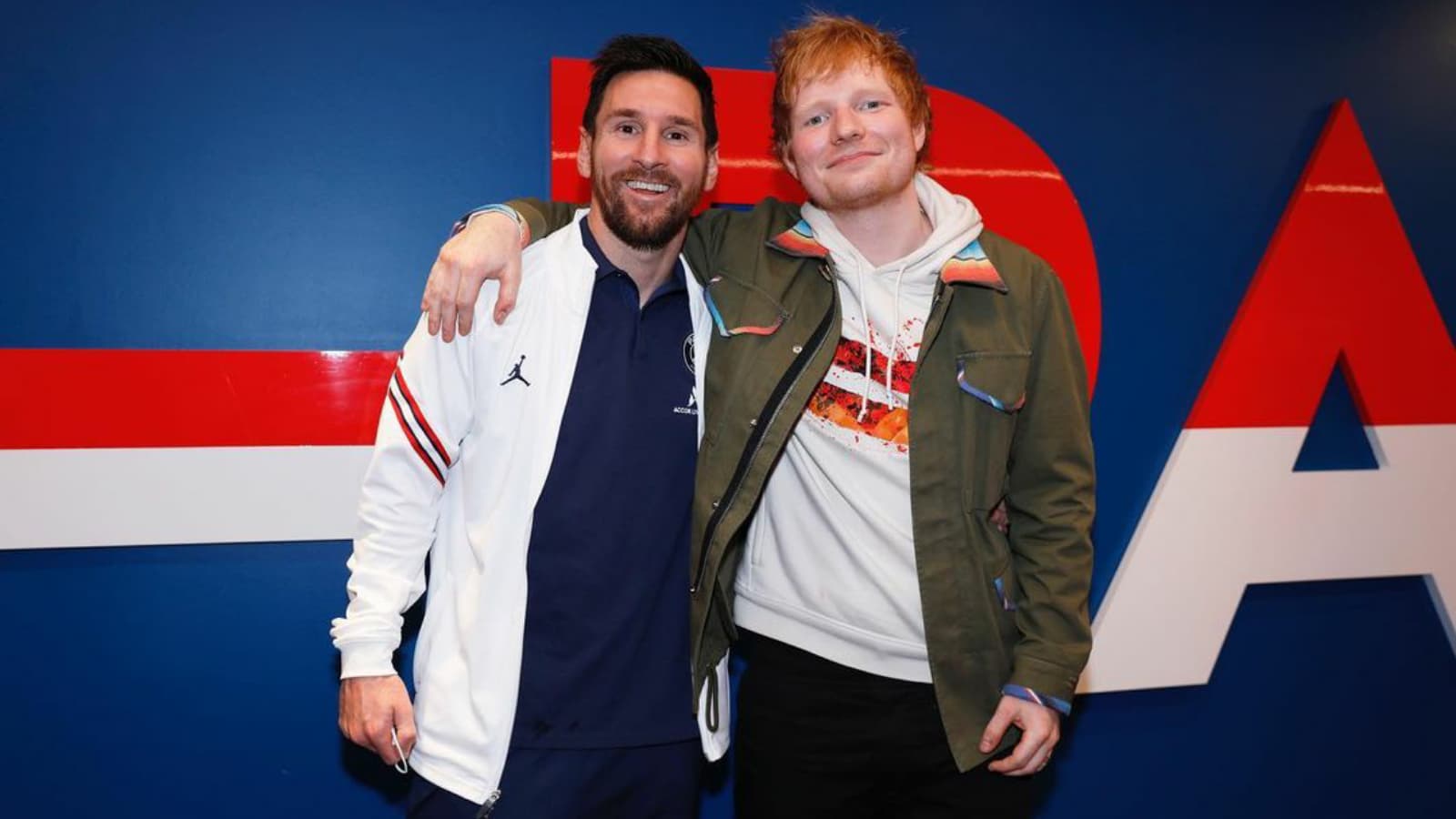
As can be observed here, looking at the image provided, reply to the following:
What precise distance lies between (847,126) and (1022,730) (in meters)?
1.01

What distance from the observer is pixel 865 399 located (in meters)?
1.44

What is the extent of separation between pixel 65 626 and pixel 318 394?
0.68 m

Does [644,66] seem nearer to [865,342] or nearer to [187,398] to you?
[865,342]

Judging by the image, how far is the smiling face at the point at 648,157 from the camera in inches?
56.2

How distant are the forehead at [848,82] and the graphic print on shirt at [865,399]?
42cm

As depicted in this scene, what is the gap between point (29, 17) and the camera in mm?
1739

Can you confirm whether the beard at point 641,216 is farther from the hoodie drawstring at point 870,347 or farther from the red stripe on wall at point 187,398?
the red stripe on wall at point 187,398

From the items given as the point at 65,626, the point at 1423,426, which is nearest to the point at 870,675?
the point at 65,626

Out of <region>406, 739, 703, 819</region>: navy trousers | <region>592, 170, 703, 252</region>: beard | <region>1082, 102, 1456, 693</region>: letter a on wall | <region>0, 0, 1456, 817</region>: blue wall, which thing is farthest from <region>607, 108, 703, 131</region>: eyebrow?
<region>1082, 102, 1456, 693</region>: letter a on wall

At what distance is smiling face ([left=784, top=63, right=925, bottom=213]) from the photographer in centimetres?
146

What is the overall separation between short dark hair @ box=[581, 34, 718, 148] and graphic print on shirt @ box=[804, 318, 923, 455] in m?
0.47

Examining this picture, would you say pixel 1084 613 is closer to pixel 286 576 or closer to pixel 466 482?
pixel 466 482

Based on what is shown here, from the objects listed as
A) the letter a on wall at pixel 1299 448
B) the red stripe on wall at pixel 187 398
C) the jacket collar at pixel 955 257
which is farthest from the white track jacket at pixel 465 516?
the letter a on wall at pixel 1299 448

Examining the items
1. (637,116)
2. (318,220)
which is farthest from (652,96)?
(318,220)
